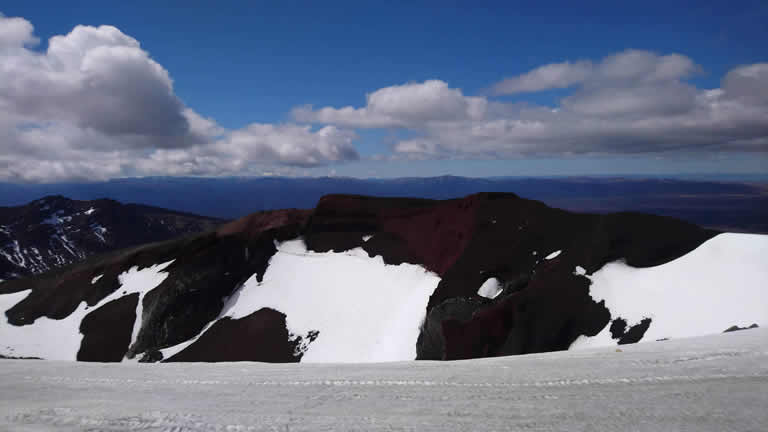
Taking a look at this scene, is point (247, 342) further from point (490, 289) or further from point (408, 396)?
point (408, 396)

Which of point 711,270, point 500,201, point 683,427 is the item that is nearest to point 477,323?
point 711,270

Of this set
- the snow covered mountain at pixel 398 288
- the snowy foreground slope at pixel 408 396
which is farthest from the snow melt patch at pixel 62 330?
the snowy foreground slope at pixel 408 396

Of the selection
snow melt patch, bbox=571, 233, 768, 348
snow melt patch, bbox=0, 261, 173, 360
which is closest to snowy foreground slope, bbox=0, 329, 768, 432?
snow melt patch, bbox=571, 233, 768, 348

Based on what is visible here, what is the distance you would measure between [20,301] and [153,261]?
25.7 meters

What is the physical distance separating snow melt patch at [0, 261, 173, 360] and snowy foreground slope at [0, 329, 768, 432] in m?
50.2

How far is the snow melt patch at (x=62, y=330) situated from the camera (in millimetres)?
47812

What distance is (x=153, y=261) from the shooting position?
58.5 m

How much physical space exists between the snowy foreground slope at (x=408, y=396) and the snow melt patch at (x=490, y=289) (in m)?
27.9

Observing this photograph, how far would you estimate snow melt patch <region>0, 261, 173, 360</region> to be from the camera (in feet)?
157

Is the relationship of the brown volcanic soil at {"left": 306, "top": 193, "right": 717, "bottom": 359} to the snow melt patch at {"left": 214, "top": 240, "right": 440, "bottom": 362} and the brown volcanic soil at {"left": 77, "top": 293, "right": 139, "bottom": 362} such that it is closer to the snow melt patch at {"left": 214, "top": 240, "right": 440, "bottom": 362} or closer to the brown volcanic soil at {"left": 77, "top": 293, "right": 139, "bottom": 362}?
the snow melt patch at {"left": 214, "top": 240, "right": 440, "bottom": 362}

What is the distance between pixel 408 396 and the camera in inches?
235

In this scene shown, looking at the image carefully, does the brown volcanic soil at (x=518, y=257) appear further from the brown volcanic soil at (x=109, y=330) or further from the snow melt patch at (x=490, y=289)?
the brown volcanic soil at (x=109, y=330)

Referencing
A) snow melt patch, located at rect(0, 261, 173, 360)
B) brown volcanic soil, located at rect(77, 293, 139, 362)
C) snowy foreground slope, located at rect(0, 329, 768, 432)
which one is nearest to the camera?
snowy foreground slope, located at rect(0, 329, 768, 432)

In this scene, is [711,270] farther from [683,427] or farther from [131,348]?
[131,348]
